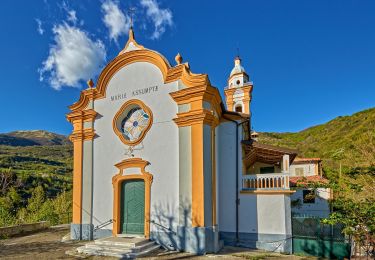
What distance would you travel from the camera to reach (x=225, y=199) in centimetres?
1076

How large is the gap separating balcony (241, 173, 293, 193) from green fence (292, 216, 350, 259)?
1.26 meters

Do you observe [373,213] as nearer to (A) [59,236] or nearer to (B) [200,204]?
(B) [200,204]

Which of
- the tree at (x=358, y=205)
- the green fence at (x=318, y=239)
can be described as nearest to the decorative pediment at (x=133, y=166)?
the green fence at (x=318, y=239)

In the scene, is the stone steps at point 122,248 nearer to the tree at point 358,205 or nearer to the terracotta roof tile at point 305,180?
the terracotta roof tile at point 305,180

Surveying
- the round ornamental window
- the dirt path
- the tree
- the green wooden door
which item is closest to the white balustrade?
the dirt path

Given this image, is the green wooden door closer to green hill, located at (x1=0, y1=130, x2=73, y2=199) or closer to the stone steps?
the stone steps

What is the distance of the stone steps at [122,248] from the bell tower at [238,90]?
36.0 feet

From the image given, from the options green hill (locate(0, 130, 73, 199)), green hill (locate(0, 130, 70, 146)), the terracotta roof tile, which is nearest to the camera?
the terracotta roof tile

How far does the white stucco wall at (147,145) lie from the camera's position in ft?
33.0

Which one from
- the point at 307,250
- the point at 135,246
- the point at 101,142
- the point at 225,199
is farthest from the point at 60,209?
the point at 307,250

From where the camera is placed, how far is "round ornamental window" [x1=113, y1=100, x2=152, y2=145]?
11059 millimetres

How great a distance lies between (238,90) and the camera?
18453mm

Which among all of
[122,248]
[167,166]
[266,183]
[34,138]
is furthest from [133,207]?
[34,138]

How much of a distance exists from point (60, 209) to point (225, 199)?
13120 mm
